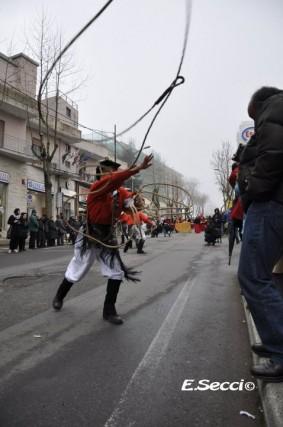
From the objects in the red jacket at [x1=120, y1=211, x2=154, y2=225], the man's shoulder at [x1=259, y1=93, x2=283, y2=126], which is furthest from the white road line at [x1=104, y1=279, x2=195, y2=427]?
the man's shoulder at [x1=259, y1=93, x2=283, y2=126]

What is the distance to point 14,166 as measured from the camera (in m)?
30.5

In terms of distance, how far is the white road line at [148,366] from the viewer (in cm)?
284

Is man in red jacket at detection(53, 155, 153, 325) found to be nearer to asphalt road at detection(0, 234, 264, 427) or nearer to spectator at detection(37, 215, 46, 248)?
asphalt road at detection(0, 234, 264, 427)

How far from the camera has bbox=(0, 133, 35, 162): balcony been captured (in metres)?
29.1

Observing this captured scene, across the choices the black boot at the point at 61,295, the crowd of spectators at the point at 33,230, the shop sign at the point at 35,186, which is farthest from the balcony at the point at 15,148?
the black boot at the point at 61,295

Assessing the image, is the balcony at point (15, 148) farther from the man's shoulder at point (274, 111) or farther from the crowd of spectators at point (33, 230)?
the man's shoulder at point (274, 111)

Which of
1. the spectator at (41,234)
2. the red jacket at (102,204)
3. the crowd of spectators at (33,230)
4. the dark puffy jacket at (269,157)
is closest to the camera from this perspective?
the dark puffy jacket at (269,157)

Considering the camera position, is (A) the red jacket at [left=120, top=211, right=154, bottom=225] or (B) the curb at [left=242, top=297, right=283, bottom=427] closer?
(B) the curb at [left=242, top=297, right=283, bottom=427]

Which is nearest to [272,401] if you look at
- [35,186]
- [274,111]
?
[274,111]

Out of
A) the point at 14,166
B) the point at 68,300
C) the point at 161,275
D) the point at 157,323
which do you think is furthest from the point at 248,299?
the point at 14,166

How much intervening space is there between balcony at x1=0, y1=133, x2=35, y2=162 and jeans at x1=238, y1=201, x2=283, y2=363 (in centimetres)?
2741

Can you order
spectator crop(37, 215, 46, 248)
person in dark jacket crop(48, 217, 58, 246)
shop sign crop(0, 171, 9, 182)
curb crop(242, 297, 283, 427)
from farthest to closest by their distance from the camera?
shop sign crop(0, 171, 9, 182), person in dark jacket crop(48, 217, 58, 246), spectator crop(37, 215, 46, 248), curb crop(242, 297, 283, 427)

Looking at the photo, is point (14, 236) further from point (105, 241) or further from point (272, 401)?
point (272, 401)

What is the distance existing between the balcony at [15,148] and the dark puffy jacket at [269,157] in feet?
89.8
